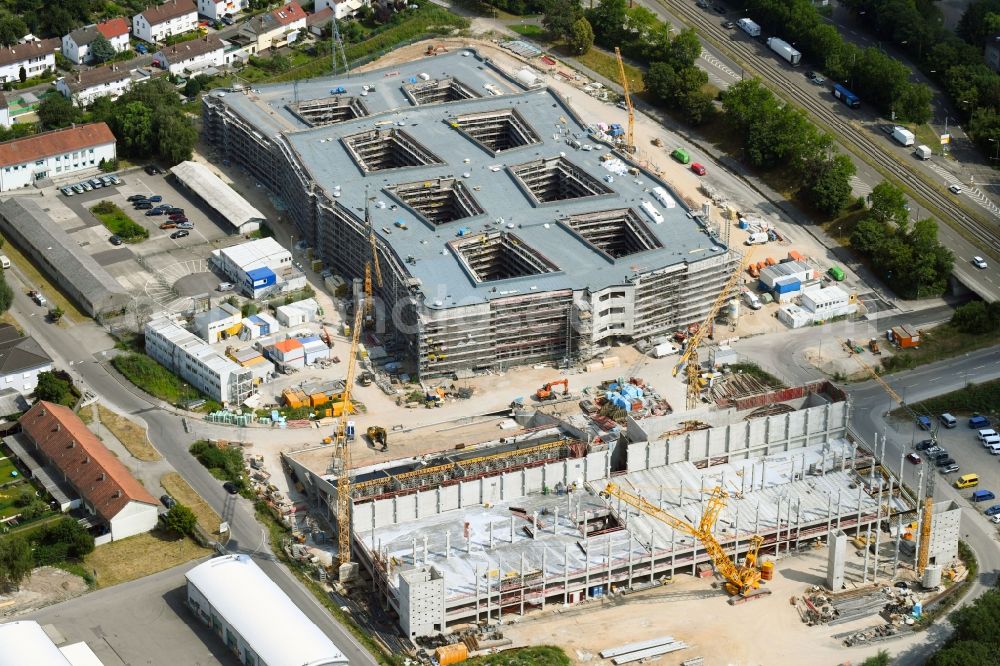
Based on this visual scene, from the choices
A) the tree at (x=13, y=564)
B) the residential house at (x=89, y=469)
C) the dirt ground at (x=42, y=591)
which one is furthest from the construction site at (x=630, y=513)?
the tree at (x=13, y=564)

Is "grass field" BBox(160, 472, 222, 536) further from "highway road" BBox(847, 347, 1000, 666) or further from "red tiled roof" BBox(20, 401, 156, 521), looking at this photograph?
"highway road" BBox(847, 347, 1000, 666)

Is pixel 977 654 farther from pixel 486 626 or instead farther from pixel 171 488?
pixel 171 488

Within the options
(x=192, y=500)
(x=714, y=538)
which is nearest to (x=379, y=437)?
(x=192, y=500)

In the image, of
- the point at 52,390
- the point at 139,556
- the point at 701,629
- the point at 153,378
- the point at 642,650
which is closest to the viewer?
the point at 642,650

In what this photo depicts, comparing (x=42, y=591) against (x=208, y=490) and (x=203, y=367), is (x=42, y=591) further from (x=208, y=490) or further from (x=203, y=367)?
(x=203, y=367)

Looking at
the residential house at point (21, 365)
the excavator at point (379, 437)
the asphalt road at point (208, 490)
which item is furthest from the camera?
the residential house at point (21, 365)

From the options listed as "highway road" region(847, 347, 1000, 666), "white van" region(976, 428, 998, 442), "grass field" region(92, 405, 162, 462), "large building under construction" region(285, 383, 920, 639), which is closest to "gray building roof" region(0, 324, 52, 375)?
"grass field" region(92, 405, 162, 462)

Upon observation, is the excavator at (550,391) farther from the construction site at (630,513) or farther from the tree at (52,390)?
the tree at (52,390)
